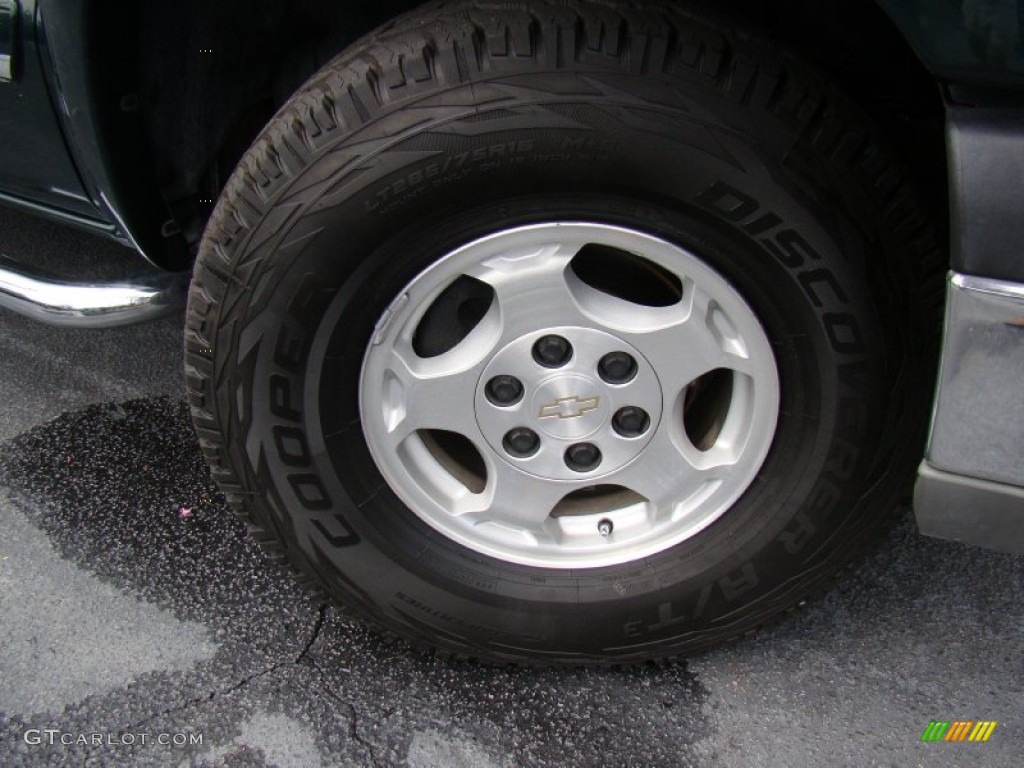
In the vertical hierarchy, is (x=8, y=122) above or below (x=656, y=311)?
below

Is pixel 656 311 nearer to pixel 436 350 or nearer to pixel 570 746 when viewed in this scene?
pixel 436 350

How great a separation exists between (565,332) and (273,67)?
0.89 m

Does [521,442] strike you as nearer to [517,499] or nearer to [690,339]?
[517,499]

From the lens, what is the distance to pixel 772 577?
5.91 ft

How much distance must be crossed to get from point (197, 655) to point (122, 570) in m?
0.32

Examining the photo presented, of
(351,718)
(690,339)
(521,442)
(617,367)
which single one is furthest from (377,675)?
(690,339)

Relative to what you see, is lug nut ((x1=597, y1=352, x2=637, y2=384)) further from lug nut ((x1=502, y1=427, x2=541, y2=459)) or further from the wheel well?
the wheel well

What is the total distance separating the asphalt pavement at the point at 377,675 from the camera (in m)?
1.80

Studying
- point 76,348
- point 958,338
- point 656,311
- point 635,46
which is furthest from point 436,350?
point 76,348

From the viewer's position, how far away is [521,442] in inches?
69.3

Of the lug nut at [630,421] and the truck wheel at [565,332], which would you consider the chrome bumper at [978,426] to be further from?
the lug nut at [630,421]

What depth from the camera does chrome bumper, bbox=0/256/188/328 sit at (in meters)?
2.00
